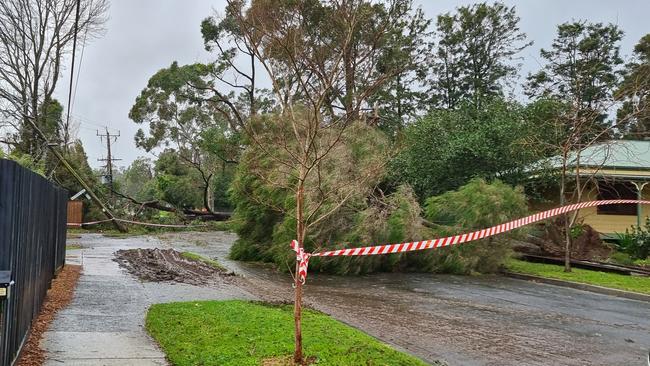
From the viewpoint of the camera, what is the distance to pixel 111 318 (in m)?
7.71

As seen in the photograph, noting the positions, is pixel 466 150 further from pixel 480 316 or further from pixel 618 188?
pixel 480 316

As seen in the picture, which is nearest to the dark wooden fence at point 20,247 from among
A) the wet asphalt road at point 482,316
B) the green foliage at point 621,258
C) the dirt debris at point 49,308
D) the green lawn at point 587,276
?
the dirt debris at point 49,308

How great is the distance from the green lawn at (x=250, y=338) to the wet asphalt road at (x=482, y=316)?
1.81ft

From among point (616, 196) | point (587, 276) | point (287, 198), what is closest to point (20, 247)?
point (287, 198)

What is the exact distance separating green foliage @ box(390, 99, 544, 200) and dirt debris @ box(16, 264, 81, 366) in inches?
503

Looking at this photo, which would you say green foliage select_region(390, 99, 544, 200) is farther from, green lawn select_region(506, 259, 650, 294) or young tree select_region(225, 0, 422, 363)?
young tree select_region(225, 0, 422, 363)

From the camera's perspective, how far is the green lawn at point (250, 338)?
5.60 meters

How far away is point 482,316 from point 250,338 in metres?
4.91

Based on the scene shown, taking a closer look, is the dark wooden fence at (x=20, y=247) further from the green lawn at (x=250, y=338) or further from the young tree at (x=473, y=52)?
the young tree at (x=473, y=52)

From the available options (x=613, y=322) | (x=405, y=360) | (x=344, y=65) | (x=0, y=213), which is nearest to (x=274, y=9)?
(x=344, y=65)

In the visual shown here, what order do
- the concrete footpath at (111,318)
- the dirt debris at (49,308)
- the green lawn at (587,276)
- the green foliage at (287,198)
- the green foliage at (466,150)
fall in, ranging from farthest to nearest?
the green foliage at (466,150), the green lawn at (587,276), the green foliage at (287,198), the concrete footpath at (111,318), the dirt debris at (49,308)

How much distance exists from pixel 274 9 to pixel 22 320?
4.42 metres

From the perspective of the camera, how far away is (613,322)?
9.55 metres

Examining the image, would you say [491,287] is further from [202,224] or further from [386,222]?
[202,224]
